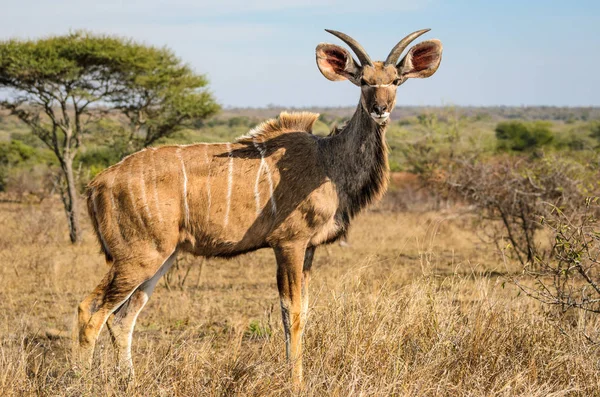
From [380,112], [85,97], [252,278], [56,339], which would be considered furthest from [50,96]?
[380,112]

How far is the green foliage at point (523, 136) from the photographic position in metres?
33.4

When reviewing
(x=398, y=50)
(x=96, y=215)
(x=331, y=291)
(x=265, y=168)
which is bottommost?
(x=331, y=291)

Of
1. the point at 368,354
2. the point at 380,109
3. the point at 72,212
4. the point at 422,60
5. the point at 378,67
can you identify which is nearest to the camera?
the point at 368,354

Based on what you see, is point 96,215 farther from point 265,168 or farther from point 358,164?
point 358,164

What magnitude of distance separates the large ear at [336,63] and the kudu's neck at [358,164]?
24cm

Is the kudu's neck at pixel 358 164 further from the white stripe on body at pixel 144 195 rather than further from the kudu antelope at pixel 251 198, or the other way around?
the white stripe on body at pixel 144 195

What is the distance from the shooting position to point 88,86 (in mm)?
14469

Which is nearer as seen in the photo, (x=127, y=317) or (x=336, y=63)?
(x=127, y=317)

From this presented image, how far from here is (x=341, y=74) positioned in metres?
4.73

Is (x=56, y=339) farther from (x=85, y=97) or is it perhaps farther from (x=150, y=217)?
(x=85, y=97)

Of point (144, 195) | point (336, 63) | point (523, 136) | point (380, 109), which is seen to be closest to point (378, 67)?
point (336, 63)

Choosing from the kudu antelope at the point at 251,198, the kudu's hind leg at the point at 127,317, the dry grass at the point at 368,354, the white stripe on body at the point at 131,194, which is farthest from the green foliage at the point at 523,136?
the white stripe on body at the point at 131,194

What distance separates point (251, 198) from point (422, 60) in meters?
1.49

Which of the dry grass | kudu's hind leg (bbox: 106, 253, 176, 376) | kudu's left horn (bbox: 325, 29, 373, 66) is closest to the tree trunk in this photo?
the dry grass
